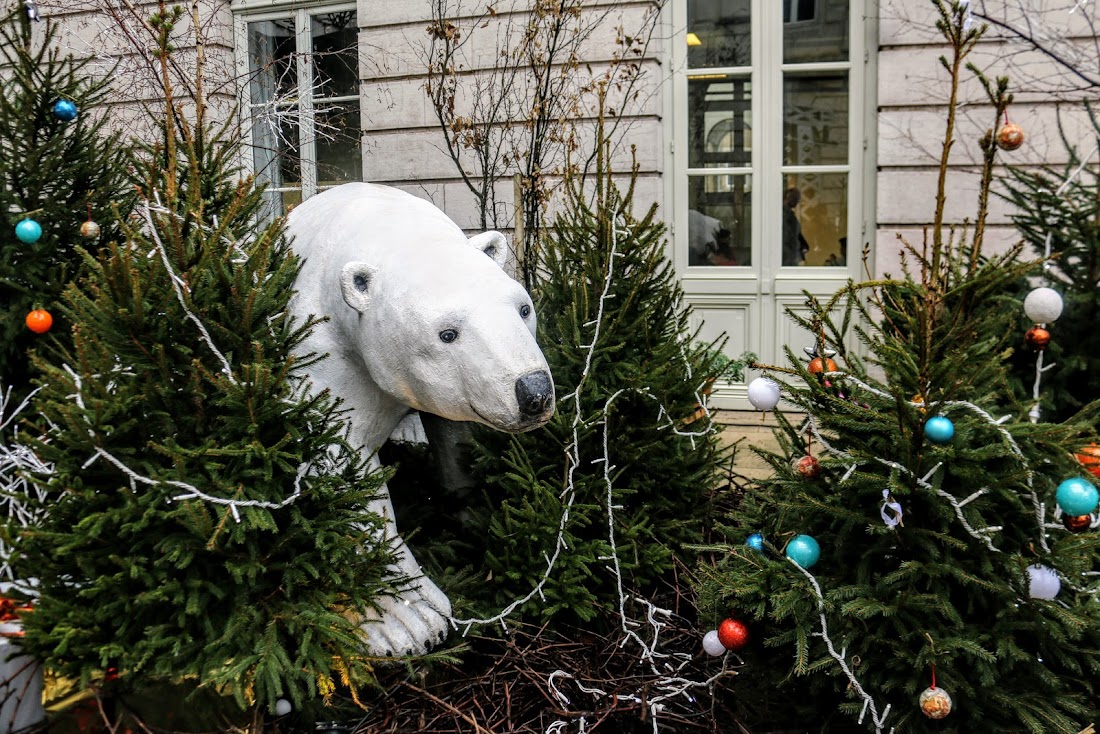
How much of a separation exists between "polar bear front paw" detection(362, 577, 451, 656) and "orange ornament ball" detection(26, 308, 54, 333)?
1.35 m

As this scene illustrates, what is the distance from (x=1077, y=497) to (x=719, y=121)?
4841 mm

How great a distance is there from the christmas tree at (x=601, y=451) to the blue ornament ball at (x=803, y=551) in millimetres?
707

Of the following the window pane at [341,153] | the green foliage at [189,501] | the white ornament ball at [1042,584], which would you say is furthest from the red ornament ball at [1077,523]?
the window pane at [341,153]

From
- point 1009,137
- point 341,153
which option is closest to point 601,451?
point 1009,137

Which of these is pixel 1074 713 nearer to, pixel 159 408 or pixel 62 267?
pixel 159 408

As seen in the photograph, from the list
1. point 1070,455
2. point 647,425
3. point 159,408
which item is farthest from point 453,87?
point 1070,455

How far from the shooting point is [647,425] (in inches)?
96.5

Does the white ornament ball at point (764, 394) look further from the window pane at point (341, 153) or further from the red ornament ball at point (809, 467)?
the window pane at point (341, 153)

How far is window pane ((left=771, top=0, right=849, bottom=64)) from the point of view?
5555 mm

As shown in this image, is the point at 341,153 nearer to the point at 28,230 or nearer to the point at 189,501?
the point at 28,230

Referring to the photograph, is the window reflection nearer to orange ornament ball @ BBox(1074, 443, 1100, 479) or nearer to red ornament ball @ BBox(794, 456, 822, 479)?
orange ornament ball @ BBox(1074, 443, 1100, 479)

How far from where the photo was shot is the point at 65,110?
2590mm

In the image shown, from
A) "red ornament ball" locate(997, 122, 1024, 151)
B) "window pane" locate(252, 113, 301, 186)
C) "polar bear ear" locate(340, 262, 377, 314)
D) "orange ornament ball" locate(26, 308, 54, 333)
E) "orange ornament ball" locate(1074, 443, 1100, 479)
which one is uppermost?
"window pane" locate(252, 113, 301, 186)

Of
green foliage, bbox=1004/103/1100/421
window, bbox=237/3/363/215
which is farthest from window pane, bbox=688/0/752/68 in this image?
green foliage, bbox=1004/103/1100/421
